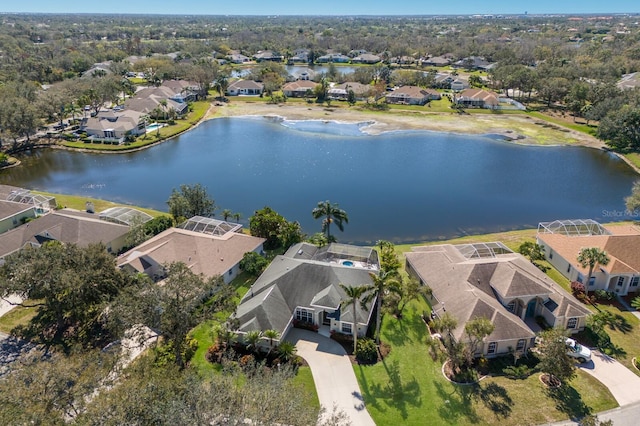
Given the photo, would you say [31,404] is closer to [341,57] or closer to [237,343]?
[237,343]

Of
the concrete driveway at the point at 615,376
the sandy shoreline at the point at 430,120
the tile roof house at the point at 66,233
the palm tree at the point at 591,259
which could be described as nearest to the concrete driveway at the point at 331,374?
the concrete driveway at the point at 615,376

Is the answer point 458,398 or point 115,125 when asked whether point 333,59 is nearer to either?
point 115,125

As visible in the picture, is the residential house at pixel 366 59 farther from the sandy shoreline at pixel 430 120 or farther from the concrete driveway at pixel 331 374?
the concrete driveway at pixel 331 374

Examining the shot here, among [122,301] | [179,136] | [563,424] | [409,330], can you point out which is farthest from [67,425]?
[179,136]

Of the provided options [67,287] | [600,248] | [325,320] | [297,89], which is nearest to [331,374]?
[325,320]

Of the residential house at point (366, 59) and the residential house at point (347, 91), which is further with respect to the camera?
the residential house at point (366, 59)

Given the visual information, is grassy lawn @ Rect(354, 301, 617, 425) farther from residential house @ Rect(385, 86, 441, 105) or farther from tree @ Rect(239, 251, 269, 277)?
residential house @ Rect(385, 86, 441, 105)
